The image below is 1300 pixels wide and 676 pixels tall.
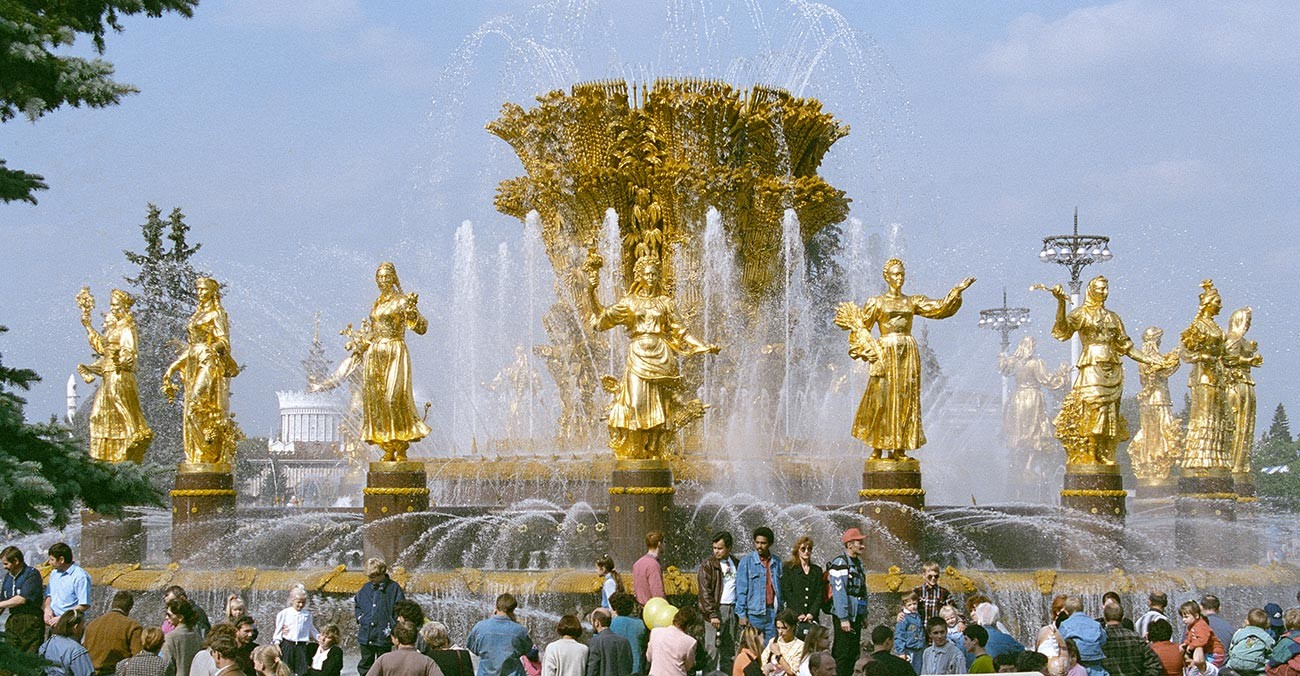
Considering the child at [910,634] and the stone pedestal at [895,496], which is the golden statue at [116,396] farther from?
the child at [910,634]

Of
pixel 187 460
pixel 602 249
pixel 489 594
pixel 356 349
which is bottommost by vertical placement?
pixel 489 594

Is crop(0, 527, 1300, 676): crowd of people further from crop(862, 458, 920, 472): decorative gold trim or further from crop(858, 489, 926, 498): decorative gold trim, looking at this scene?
crop(862, 458, 920, 472): decorative gold trim

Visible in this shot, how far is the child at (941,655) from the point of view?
34.5ft

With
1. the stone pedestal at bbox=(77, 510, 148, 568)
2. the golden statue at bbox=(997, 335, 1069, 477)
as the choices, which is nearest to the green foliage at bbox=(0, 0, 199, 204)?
the stone pedestal at bbox=(77, 510, 148, 568)

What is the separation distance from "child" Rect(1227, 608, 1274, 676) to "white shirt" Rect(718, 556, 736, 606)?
150 inches

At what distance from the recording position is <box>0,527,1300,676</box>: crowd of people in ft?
32.8

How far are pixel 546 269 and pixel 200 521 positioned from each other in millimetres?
6784

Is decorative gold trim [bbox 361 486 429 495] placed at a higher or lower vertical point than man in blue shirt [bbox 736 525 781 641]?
higher

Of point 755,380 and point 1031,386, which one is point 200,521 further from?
point 1031,386

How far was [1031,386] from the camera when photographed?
35438 mm

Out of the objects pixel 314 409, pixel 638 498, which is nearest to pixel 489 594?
pixel 638 498

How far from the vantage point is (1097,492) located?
18.9 metres

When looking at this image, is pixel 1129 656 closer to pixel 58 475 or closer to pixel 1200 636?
pixel 1200 636

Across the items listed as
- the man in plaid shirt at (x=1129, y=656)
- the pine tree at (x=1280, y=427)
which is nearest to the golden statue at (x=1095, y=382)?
the man in plaid shirt at (x=1129, y=656)
